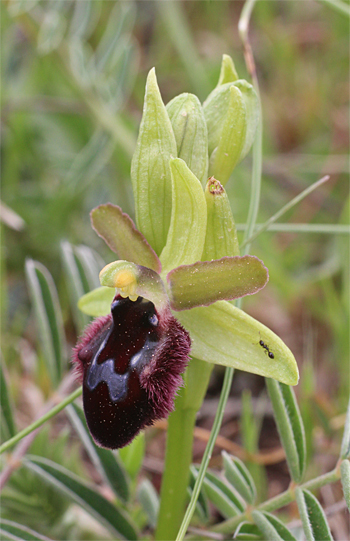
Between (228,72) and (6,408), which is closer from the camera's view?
(228,72)

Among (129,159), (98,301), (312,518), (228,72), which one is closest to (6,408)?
(98,301)

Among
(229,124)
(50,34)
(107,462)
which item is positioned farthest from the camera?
(50,34)

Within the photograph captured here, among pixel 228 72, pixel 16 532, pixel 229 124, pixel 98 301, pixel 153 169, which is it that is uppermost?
pixel 228 72

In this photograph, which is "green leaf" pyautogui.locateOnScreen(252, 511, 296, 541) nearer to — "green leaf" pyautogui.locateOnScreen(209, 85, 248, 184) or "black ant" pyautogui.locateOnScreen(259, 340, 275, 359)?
"black ant" pyautogui.locateOnScreen(259, 340, 275, 359)

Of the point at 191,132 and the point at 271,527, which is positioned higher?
the point at 191,132

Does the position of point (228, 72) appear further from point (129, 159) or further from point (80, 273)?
point (129, 159)

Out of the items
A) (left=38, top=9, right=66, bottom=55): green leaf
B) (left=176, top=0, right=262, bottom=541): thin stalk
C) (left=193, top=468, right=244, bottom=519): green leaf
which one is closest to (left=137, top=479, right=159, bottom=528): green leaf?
(left=193, top=468, right=244, bottom=519): green leaf

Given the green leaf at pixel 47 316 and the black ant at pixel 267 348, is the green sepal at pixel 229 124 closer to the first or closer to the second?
the black ant at pixel 267 348
